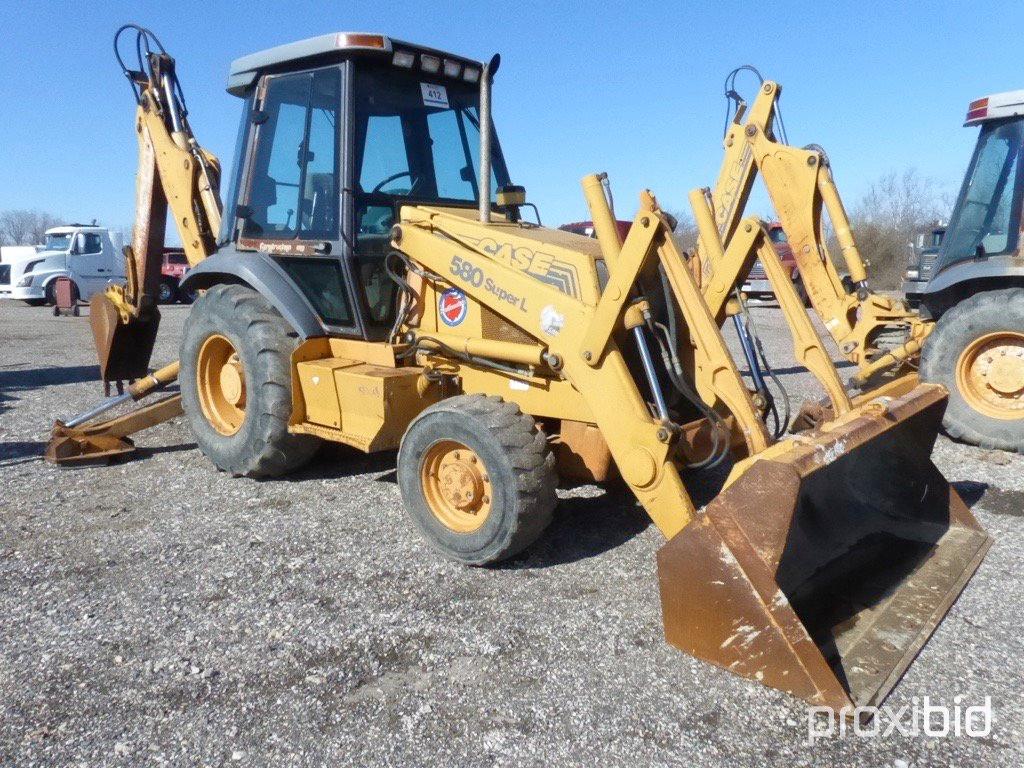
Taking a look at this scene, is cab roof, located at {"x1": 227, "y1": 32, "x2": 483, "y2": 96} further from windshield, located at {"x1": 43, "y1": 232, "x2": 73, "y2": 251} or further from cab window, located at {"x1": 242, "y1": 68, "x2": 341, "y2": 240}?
windshield, located at {"x1": 43, "y1": 232, "x2": 73, "y2": 251}

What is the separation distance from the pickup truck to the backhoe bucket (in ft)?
49.4

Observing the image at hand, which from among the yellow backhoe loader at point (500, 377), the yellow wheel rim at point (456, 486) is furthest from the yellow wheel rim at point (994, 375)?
the yellow wheel rim at point (456, 486)

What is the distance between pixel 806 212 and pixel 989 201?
2.07 meters

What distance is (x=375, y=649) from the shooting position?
314 centimetres

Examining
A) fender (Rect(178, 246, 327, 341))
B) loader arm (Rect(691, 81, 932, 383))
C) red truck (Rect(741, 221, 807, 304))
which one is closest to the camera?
fender (Rect(178, 246, 327, 341))

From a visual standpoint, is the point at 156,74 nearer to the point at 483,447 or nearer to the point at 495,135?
the point at 495,135

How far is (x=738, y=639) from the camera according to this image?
2861 millimetres

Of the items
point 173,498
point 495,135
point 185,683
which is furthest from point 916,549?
point 173,498

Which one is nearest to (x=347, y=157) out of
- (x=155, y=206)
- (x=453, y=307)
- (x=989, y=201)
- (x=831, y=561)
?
(x=453, y=307)

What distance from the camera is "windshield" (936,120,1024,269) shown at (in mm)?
6328

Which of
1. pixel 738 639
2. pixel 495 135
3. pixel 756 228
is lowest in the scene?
pixel 738 639

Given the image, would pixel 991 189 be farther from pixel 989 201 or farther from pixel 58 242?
pixel 58 242

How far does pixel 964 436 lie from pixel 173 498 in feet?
17.3

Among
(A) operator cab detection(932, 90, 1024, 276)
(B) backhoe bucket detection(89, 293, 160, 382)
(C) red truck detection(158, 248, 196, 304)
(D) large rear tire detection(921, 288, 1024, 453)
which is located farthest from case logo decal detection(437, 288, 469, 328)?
(C) red truck detection(158, 248, 196, 304)
